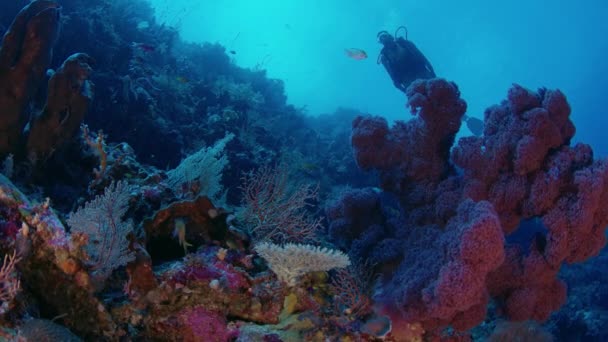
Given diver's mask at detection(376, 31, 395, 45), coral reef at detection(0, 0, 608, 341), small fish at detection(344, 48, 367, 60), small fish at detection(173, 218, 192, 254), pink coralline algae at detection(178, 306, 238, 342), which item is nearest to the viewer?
coral reef at detection(0, 0, 608, 341)

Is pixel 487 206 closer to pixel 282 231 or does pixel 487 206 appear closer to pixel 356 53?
pixel 282 231

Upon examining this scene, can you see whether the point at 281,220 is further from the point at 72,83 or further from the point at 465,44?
the point at 465,44

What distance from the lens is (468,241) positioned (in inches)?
132

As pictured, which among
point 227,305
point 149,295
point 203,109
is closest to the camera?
point 149,295

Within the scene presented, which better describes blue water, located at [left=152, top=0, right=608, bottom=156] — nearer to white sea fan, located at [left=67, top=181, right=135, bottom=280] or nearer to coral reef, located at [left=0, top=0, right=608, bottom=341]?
coral reef, located at [left=0, top=0, right=608, bottom=341]

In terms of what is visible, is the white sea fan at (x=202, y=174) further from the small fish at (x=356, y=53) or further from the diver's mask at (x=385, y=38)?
the small fish at (x=356, y=53)

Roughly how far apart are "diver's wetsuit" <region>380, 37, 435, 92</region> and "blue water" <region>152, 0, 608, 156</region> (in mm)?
27754

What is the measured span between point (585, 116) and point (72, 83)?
68085 millimetres

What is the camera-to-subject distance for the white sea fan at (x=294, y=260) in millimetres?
3564

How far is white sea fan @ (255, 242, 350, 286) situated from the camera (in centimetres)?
356

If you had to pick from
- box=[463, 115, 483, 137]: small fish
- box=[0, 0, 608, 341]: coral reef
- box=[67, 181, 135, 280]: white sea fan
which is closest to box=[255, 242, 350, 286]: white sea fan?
box=[0, 0, 608, 341]: coral reef

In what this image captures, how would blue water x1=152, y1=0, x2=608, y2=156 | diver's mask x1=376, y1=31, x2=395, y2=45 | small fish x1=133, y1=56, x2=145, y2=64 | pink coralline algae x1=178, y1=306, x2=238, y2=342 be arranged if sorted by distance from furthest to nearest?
blue water x1=152, y1=0, x2=608, y2=156 < diver's mask x1=376, y1=31, x2=395, y2=45 < small fish x1=133, y1=56, x2=145, y2=64 < pink coralline algae x1=178, y1=306, x2=238, y2=342

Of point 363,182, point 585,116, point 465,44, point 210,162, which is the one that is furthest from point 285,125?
point 465,44

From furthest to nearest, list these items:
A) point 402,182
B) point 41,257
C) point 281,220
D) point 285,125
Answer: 1. point 285,125
2. point 402,182
3. point 281,220
4. point 41,257
